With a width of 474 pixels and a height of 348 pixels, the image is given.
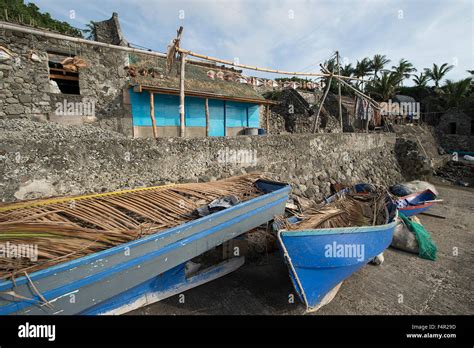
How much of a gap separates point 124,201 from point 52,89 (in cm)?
830

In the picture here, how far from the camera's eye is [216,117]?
13266 mm

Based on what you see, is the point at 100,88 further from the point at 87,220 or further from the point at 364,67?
the point at 364,67

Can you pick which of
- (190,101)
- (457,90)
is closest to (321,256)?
(190,101)

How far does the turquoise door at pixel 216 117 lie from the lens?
13.0 meters

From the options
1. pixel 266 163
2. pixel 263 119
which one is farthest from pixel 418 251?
pixel 263 119

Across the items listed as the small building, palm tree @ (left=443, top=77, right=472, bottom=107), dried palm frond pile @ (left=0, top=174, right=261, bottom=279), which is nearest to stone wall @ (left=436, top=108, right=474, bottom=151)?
palm tree @ (left=443, top=77, right=472, bottom=107)

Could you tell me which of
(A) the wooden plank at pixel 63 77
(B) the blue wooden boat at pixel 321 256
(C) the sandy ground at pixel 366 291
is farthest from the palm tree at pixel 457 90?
(A) the wooden plank at pixel 63 77

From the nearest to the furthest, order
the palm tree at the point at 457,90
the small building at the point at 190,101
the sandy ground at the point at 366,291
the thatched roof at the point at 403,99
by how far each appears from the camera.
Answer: the sandy ground at the point at 366,291, the small building at the point at 190,101, the palm tree at the point at 457,90, the thatched roof at the point at 403,99

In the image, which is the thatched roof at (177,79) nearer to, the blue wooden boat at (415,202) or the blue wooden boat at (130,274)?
the blue wooden boat at (130,274)

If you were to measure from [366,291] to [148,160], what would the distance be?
4.95 m

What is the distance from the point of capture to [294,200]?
675cm


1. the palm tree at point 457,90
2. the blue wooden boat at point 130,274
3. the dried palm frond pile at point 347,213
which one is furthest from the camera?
the palm tree at point 457,90

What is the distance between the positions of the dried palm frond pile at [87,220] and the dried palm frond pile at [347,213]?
177 centimetres

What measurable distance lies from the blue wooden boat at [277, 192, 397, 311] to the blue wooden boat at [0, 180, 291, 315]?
37.4 inches
